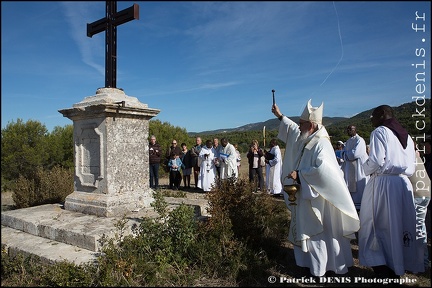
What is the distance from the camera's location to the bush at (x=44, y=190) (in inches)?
277

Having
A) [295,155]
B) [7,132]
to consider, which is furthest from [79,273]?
[7,132]

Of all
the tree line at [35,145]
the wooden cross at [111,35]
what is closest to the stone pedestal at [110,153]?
the wooden cross at [111,35]

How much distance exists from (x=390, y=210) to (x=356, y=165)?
3.88 m

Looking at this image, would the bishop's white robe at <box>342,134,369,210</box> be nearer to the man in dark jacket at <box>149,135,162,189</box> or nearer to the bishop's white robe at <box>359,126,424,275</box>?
the bishop's white robe at <box>359,126,424,275</box>

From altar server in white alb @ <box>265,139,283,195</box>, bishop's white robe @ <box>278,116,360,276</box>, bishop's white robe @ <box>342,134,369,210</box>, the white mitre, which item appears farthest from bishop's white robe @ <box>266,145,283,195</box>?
bishop's white robe @ <box>278,116,360,276</box>

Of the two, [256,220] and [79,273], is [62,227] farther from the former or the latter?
[256,220]

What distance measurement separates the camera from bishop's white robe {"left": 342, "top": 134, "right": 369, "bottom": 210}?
23.7 feet

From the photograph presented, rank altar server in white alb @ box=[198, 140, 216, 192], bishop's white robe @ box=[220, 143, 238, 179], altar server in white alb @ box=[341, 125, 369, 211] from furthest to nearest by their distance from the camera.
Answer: altar server in white alb @ box=[198, 140, 216, 192] → bishop's white robe @ box=[220, 143, 238, 179] → altar server in white alb @ box=[341, 125, 369, 211]

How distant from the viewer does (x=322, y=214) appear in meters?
3.63

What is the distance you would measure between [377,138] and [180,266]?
9.58ft

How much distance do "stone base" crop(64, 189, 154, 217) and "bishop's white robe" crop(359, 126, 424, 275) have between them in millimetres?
3617

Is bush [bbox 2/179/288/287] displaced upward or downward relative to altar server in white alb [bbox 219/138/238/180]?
downward

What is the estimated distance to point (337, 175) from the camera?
141 inches

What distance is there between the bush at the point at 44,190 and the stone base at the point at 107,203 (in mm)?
1524
